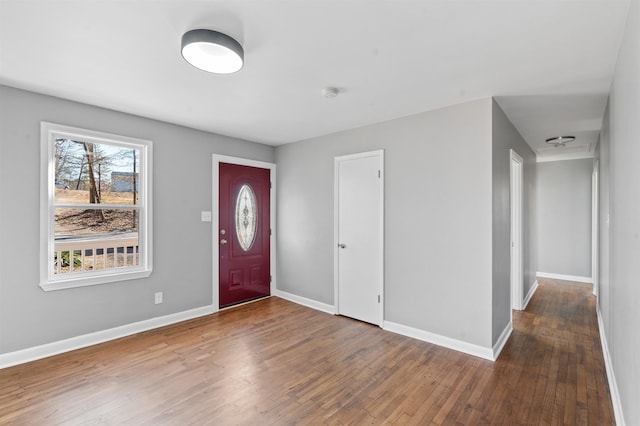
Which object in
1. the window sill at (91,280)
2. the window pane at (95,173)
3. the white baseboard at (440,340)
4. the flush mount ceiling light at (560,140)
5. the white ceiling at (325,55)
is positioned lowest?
the white baseboard at (440,340)

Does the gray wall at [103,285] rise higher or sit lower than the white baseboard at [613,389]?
higher

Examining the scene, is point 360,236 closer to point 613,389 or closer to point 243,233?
point 243,233

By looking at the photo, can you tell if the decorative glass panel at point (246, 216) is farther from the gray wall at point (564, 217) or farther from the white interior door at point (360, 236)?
the gray wall at point (564, 217)

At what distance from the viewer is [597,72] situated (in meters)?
2.38

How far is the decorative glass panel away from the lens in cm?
454

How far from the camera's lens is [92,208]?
3.18 m

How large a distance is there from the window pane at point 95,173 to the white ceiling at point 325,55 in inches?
19.2

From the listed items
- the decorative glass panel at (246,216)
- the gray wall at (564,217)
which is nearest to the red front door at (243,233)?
the decorative glass panel at (246,216)

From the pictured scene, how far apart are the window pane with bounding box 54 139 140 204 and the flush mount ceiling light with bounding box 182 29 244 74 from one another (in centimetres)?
202

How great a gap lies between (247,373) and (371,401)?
1.08m

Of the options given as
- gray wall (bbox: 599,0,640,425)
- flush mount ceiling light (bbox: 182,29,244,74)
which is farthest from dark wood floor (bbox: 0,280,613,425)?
flush mount ceiling light (bbox: 182,29,244,74)

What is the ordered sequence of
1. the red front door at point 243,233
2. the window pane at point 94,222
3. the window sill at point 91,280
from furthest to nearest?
the red front door at point 243,233 < the window pane at point 94,222 < the window sill at point 91,280

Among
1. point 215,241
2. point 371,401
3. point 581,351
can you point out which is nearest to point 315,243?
point 215,241

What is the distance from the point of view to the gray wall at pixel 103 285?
2.70 m
